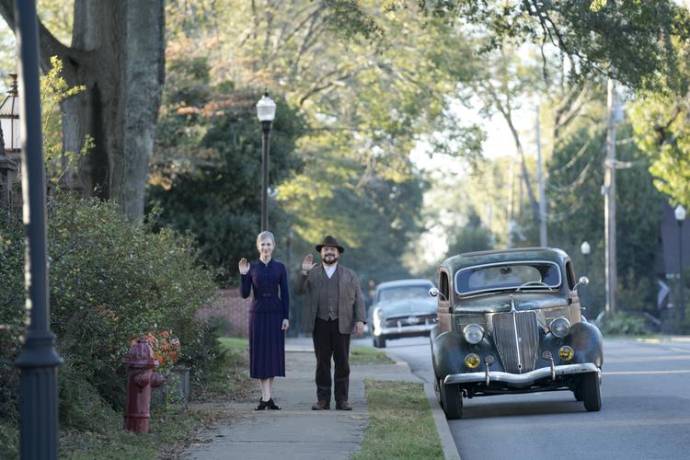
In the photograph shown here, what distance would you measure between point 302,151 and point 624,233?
66.5 ft

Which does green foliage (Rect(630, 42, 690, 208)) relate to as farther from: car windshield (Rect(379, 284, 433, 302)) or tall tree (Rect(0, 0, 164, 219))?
tall tree (Rect(0, 0, 164, 219))

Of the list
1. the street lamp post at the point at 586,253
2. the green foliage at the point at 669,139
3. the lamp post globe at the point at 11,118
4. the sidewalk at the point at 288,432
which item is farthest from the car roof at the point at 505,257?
the street lamp post at the point at 586,253

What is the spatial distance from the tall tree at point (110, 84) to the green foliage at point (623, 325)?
90.4ft

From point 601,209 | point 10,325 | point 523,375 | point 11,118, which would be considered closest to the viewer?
point 10,325

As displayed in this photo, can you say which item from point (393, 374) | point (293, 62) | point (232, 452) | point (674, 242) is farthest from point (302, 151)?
point (232, 452)

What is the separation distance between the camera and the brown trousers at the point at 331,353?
16.0m

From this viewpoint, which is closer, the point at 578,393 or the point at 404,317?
the point at 578,393

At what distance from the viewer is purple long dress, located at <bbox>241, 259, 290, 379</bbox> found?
15.8 metres

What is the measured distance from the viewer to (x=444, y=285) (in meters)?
17.7

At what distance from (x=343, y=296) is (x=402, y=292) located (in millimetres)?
22346

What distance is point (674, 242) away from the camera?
60.6 metres

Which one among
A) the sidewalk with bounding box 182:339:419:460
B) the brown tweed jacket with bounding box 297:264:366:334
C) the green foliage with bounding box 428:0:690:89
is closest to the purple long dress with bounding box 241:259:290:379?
the brown tweed jacket with bounding box 297:264:366:334

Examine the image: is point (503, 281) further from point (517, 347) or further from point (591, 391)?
point (591, 391)

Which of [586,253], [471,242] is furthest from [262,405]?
[471,242]
